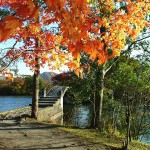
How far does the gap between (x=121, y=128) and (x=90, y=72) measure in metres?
6.89

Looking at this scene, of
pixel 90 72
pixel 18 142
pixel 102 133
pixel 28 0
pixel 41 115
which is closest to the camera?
pixel 28 0

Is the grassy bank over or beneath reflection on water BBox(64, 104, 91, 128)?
over

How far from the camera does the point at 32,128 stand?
1409 centimetres

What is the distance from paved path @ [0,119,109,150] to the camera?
10.4m

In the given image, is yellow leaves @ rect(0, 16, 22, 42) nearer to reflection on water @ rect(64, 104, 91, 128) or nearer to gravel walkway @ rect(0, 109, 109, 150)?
gravel walkway @ rect(0, 109, 109, 150)

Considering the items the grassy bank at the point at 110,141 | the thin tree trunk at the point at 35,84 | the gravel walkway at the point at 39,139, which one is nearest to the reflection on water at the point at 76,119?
the thin tree trunk at the point at 35,84

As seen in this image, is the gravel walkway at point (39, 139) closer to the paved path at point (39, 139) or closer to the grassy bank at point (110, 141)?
the paved path at point (39, 139)

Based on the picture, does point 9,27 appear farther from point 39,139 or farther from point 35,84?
point 35,84

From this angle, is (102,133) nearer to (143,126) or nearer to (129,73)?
(129,73)

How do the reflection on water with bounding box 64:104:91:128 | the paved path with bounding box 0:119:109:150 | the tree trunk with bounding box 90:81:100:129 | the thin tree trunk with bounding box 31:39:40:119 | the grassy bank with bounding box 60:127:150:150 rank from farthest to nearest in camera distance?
the reflection on water with bounding box 64:104:91:128 → the thin tree trunk with bounding box 31:39:40:119 → the tree trunk with bounding box 90:81:100:129 → the grassy bank with bounding box 60:127:150:150 → the paved path with bounding box 0:119:109:150

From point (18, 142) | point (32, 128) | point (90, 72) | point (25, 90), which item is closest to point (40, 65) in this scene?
point (90, 72)

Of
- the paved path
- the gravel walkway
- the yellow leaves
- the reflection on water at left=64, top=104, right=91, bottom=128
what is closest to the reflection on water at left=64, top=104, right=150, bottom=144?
the reflection on water at left=64, top=104, right=91, bottom=128

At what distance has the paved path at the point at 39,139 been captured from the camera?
34.1 ft

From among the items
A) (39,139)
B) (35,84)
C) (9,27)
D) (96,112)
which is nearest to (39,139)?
(39,139)
